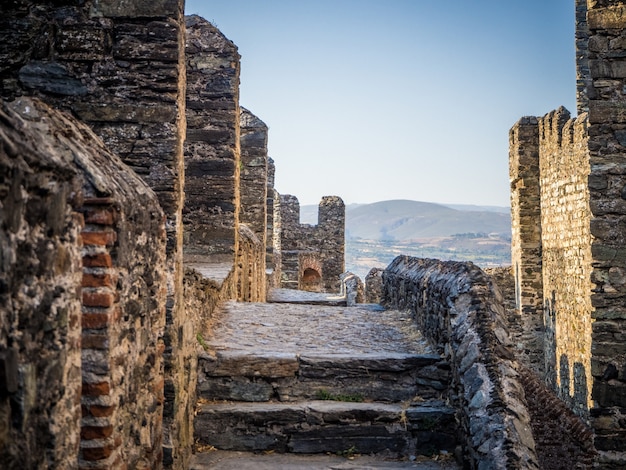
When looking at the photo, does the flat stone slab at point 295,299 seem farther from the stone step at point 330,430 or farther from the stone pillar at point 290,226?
the stone pillar at point 290,226

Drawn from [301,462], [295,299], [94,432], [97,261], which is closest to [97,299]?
[97,261]

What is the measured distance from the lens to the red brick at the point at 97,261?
278cm

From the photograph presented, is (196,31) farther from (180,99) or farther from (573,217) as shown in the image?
(573,217)

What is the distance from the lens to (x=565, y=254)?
15055 millimetres

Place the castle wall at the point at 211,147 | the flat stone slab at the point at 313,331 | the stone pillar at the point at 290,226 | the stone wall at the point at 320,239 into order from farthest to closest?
the stone wall at the point at 320,239, the stone pillar at the point at 290,226, the castle wall at the point at 211,147, the flat stone slab at the point at 313,331

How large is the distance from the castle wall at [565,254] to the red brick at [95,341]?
1125cm

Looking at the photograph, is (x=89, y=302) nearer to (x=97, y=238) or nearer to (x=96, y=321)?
(x=96, y=321)

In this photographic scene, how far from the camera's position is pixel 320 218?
28.1m

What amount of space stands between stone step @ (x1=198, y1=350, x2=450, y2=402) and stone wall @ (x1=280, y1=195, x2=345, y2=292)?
21.4 m

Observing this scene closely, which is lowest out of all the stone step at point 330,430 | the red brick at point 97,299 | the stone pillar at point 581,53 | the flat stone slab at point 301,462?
the flat stone slab at point 301,462

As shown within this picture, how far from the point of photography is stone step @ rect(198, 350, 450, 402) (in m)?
5.45

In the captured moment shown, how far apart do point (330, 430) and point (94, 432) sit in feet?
8.57

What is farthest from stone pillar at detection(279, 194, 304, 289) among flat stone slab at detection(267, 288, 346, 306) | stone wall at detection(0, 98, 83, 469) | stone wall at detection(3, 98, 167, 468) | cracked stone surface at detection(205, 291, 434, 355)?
stone wall at detection(0, 98, 83, 469)

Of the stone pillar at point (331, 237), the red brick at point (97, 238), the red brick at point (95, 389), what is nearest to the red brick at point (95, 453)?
the red brick at point (95, 389)
